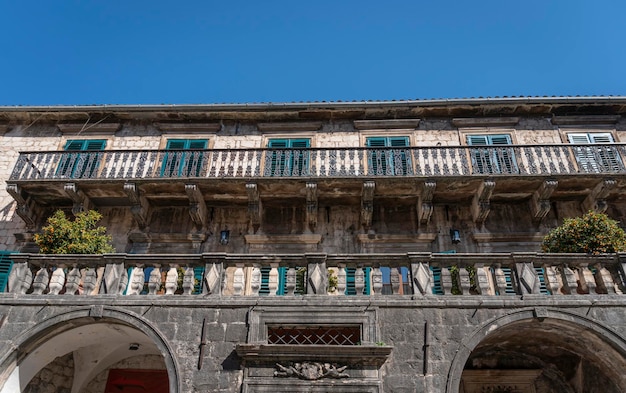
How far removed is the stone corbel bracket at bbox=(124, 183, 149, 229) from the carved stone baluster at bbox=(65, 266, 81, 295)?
3547 millimetres

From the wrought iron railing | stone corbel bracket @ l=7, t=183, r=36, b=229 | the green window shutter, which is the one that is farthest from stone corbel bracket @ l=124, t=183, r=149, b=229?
the green window shutter

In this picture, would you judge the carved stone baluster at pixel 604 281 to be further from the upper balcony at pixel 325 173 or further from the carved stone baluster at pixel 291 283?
the carved stone baluster at pixel 291 283

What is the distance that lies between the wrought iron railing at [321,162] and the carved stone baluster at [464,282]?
13.5 ft

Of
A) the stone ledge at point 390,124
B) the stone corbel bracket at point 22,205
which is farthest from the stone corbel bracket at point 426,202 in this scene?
the stone corbel bracket at point 22,205

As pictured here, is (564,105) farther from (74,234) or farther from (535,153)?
(74,234)

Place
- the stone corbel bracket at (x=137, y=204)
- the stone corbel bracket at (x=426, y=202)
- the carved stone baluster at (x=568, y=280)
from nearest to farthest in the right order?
the carved stone baluster at (x=568, y=280), the stone corbel bracket at (x=426, y=202), the stone corbel bracket at (x=137, y=204)

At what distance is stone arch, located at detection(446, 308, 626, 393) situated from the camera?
7.68 meters

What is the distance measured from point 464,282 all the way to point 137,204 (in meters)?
8.49

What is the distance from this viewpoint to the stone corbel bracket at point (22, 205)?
41.0 feet

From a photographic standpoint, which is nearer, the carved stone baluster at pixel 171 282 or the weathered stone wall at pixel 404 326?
the weathered stone wall at pixel 404 326

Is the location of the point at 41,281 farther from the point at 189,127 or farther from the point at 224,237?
the point at 189,127

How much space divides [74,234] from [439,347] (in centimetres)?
761

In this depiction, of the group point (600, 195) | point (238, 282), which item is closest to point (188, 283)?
point (238, 282)

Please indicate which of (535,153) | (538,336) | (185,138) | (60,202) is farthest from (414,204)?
(60,202)
